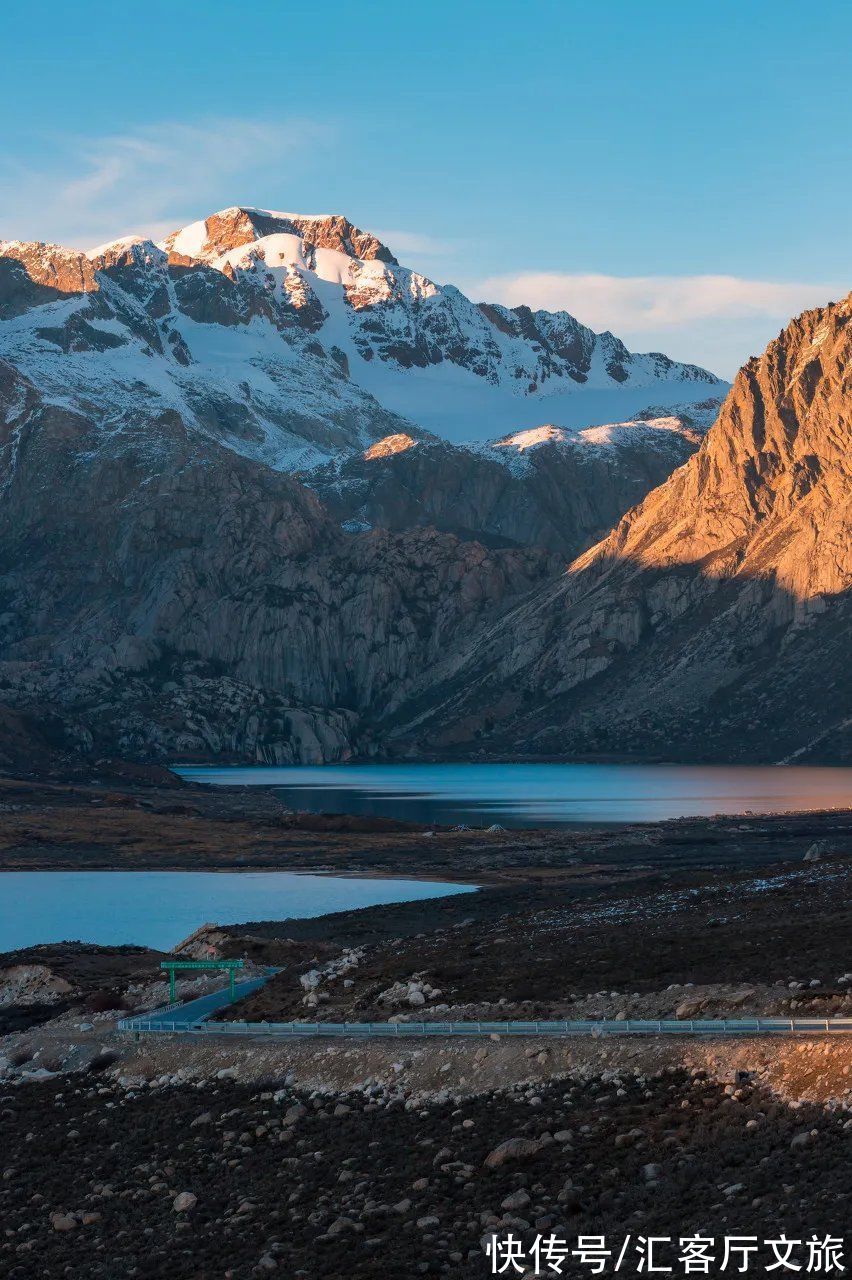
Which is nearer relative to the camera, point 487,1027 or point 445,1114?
point 445,1114

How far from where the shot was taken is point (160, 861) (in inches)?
6319

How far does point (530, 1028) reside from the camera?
46.6 m

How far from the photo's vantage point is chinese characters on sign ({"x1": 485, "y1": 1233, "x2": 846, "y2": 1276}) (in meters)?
28.7

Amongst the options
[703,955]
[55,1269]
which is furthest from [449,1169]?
[703,955]

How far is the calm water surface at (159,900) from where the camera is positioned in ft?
358

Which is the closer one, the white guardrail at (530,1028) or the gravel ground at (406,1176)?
the gravel ground at (406,1176)

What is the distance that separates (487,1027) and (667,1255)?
17395mm

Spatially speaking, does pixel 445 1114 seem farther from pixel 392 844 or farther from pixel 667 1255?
pixel 392 844

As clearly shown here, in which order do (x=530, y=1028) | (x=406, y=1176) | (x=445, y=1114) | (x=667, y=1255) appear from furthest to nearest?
(x=530, y=1028) < (x=445, y=1114) < (x=406, y=1176) < (x=667, y=1255)

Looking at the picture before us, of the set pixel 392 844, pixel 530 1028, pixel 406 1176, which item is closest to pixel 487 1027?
pixel 530 1028

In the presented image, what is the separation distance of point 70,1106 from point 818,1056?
2257 centimetres

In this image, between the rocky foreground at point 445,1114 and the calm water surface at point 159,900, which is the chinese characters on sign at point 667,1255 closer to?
the rocky foreground at point 445,1114

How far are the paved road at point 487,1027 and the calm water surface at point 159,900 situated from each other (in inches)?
1792

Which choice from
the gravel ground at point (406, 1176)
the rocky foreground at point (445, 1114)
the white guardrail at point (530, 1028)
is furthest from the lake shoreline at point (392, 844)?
the gravel ground at point (406, 1176)
